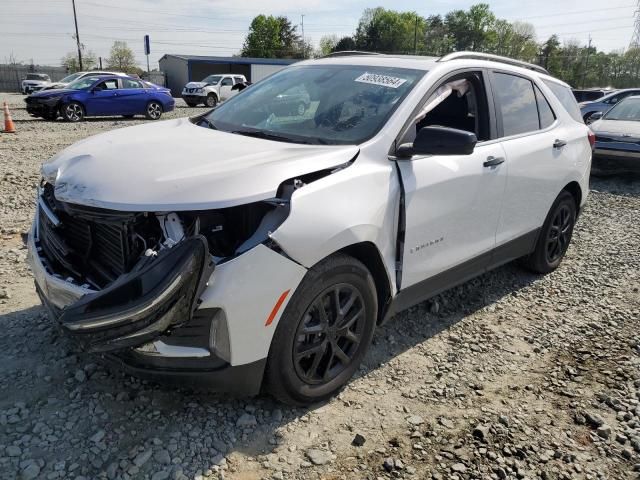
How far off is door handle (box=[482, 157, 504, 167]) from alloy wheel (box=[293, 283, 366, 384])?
4.58ft

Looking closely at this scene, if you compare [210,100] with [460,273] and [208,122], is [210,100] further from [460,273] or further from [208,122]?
[460,273]

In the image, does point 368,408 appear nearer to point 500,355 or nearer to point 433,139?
point 500,355

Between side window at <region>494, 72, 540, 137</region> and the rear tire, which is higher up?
side window at <region>494, 72, 540, 137</region>

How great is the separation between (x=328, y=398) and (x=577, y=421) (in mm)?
1383

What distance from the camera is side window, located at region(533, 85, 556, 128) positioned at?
438cm

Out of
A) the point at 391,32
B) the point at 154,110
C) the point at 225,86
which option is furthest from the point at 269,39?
the point at 154,110

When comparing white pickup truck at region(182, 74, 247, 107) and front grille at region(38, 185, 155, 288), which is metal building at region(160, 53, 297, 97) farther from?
front grille at region(38, 185, 155, 288)

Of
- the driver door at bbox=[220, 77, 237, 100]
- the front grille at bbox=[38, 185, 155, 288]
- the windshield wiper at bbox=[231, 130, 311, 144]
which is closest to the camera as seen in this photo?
the front grille at bbox=[38, 185, 155, 288]

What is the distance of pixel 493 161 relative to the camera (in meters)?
3.61

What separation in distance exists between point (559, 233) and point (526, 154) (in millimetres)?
1272

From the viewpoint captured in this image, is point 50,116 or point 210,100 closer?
point 50,116

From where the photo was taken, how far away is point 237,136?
3172 millimetres

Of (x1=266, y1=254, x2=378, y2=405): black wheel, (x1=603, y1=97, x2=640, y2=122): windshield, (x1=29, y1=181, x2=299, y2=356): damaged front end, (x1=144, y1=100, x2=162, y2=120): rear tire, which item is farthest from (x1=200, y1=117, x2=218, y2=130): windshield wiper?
(x1=144, y1=100, x2=162, y2=120): rear tire

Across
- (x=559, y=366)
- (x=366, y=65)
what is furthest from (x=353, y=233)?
(x=559, y=366)
